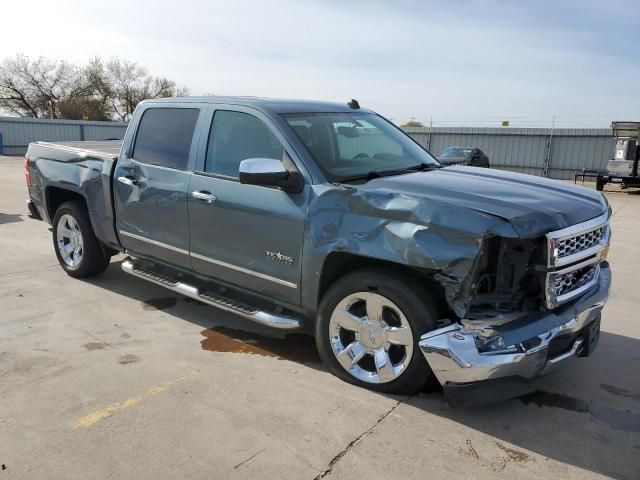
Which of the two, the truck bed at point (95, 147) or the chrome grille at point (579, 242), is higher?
the truck bed at point (95, 147)

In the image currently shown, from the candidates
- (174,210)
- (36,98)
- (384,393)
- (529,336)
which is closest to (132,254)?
(174,210)

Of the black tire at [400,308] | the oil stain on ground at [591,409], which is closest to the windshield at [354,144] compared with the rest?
the black tire at [400,308]

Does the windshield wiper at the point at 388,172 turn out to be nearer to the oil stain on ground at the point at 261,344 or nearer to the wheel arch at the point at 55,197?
the oil stain on ground at the point at 261,344

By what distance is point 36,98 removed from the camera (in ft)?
158

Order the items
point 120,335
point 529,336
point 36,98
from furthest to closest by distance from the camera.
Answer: point 36,98, point 120,335, point 529,336

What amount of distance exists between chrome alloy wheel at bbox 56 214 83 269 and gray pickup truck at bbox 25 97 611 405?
878 mm

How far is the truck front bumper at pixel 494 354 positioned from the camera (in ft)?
9.67

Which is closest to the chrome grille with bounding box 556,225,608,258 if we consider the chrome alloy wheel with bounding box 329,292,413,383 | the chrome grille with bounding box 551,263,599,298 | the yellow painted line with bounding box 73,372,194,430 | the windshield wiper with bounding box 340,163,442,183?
the chrome grille with bounding box 551,263,599,298

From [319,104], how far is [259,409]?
253cm

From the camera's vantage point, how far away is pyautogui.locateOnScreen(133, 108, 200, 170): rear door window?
4504 millimetres

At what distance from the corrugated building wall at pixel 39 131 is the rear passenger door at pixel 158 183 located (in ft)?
96.6

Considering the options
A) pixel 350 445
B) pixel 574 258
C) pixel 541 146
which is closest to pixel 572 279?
pixel 574 258

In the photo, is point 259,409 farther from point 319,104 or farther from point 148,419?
point 319,104

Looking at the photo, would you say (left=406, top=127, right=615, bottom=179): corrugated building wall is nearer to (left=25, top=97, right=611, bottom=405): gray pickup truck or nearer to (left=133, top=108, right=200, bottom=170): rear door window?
(left=25, top=97, right=611, bottom=405): gray pickup truck
